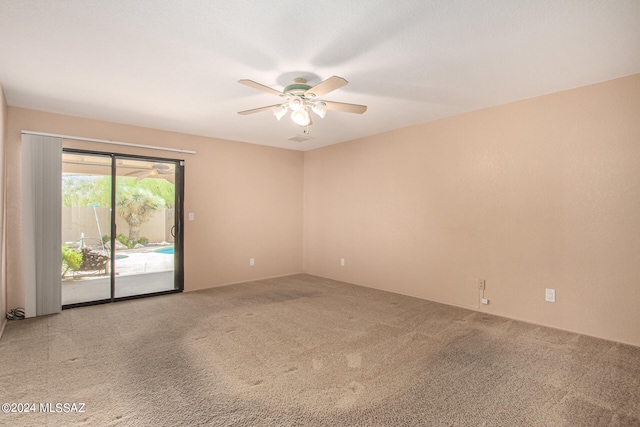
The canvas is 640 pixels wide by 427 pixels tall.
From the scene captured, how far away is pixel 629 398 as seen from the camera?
7.15ft

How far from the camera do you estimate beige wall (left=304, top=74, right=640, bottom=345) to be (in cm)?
308

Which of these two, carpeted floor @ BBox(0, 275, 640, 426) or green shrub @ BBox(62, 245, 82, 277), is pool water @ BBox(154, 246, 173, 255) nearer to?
green shrub @ BBox(62, 245, 82, 277)

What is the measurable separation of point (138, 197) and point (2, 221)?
149cm

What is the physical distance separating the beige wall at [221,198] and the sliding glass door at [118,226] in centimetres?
19

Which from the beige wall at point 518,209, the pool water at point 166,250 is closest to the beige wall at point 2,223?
the pool water at point 166,250

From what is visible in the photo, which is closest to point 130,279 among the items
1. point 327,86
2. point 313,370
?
point 313,370

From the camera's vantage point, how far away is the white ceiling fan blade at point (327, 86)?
2.43 metres

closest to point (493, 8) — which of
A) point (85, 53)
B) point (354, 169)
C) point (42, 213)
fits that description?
point (85, 53)

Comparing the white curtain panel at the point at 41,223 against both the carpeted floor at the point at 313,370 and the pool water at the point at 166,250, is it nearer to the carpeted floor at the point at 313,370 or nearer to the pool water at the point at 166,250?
the carpeted floor at the point at 313,370

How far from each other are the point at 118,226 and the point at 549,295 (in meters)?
5.47

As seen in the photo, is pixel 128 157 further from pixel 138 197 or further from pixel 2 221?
pixel 2 221

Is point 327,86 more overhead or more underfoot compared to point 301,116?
more overhead

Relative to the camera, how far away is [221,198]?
5.51m

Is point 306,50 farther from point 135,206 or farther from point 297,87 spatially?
point 135,206
